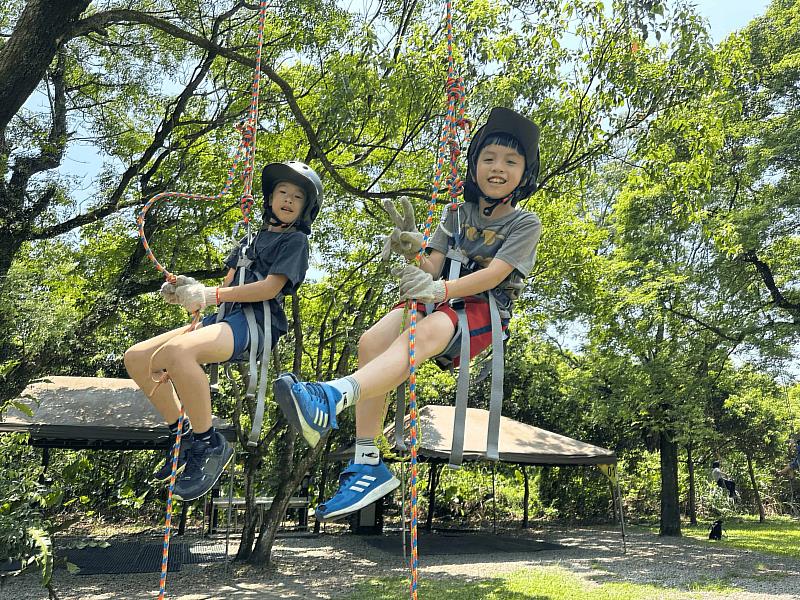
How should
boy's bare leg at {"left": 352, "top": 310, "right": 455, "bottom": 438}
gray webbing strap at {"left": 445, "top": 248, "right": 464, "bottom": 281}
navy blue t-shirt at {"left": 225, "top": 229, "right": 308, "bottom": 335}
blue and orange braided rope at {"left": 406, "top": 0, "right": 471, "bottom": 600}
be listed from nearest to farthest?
blue and orange braided rope at {"left": 406, "top": 0, "right": 471, "bottom": 600}
boy's bare leg at {"left": 352, "top": 310, "right": 455, "bottom": 438}
gray webbing strap at {"left": 445, "top": 248, "right": 464, "bottom": 281}
navy blue t-shirt at {"left": 225, "top": 229, "right": 308, "bottom": 335}

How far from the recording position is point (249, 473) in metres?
11.2

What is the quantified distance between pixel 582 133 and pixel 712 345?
850 centimetres

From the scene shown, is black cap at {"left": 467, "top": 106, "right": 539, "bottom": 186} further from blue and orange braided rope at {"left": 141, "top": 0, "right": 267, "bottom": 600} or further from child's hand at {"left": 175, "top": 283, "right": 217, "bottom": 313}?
child's hand at {"left": 175, "top": 283, "right": 217, "bottom": 313}

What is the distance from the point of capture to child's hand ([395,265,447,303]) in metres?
2.52

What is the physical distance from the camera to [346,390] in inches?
93.0

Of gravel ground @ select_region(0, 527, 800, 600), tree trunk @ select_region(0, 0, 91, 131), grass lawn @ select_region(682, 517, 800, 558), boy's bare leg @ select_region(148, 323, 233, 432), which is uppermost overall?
tree trunk @ select_region(0, 0, 91, 131)

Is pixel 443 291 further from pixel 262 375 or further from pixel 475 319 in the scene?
pixel 262 375

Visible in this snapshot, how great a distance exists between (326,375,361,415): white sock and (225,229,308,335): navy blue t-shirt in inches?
41.7

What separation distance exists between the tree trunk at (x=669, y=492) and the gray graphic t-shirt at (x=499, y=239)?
607 inches

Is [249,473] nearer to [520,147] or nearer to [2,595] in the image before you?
[2,595]

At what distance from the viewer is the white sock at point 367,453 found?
8.97ft

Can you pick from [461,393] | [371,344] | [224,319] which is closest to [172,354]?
[224,319]

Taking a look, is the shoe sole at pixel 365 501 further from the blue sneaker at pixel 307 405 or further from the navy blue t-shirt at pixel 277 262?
the navy blue t-shirt at pixel 277 262

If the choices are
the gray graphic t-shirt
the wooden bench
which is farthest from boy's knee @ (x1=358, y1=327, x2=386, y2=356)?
the wooden bench
